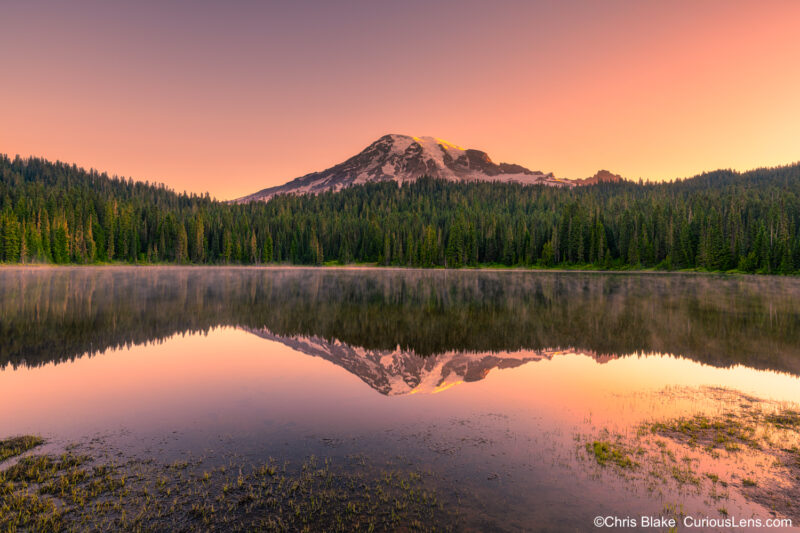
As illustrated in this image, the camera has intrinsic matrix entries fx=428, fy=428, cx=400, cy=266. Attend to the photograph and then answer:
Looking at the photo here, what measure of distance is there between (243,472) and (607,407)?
1327cm

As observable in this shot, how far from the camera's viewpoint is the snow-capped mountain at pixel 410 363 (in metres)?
19.7

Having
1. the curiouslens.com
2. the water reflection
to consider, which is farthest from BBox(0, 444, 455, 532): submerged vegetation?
the water reflection

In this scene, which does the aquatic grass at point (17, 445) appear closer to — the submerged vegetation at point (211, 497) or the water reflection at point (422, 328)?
the submerged vegetation at point (211, 497)

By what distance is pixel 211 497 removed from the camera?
9.60m

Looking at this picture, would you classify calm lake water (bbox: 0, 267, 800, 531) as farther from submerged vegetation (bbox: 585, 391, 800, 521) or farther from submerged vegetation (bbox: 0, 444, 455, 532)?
submerged vegetation (bbox: 0, 444, 455, 532)

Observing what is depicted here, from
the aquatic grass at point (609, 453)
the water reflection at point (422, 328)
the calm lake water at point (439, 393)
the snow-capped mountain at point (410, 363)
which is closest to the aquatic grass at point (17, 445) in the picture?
the calm lake water at point (439, 393)

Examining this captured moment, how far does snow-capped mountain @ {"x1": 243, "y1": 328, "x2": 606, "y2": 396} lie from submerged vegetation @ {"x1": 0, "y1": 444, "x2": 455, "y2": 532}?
7.98 m

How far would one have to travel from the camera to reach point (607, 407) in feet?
54.2

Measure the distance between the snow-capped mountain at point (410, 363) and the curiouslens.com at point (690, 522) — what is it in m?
9.94

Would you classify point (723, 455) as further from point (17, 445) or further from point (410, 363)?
point (17, 445)

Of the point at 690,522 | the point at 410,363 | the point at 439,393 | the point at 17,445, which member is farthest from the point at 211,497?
the point at 410,363

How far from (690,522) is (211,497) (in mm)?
10420

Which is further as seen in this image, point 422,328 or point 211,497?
point 422,328

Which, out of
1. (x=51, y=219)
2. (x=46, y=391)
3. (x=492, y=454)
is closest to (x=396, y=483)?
(x=492, y=454)
